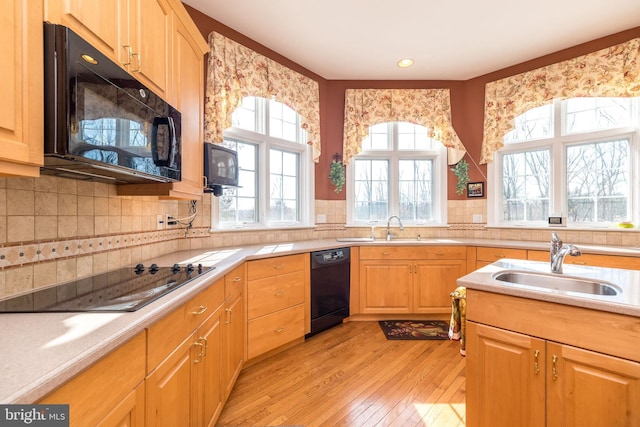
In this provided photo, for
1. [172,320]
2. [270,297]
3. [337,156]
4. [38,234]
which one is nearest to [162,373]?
[172,320]

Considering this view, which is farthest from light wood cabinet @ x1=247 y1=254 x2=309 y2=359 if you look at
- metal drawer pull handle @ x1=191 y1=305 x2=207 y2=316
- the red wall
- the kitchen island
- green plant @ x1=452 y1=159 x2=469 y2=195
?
green plant @ x1=452 y1=159 x2=469 y2=195

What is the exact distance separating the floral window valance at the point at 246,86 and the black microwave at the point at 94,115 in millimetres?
1134

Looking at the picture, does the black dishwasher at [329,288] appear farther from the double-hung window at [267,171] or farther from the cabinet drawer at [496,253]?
the cabinet drawer at [496,253]

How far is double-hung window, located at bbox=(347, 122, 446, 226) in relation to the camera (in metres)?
3.67

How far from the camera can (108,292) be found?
3.69 feet

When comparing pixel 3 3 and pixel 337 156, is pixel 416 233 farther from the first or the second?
pixel 3 3

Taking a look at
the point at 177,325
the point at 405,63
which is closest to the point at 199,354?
the point at 177,325

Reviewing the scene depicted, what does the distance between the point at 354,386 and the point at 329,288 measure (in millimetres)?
950

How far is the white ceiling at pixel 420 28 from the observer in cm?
233

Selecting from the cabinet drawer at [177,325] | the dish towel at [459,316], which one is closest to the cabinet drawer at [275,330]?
the cabinet drawer at [177,325]

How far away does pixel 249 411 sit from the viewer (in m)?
1.73

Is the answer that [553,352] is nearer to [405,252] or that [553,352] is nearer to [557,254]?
[557,254]

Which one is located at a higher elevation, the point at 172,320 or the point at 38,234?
the point at 38,234

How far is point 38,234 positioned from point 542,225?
4171mm
